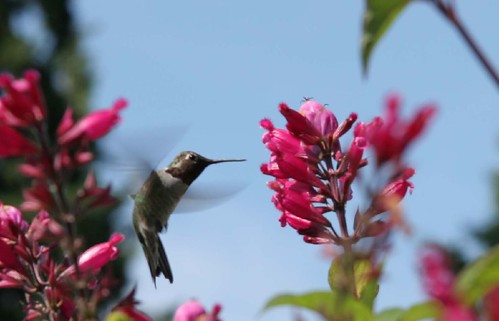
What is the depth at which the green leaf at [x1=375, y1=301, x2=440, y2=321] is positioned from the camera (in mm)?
1311

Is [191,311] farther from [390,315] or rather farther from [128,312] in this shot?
[390,315]

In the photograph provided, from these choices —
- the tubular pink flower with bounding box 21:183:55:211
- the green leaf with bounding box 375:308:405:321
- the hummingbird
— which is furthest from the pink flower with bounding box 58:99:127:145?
the hummingbird

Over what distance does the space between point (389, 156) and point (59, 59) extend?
101 ft

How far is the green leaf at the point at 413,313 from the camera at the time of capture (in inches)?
51.6

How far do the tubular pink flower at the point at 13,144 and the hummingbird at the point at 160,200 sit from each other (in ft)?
4.89

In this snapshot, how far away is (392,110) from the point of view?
142 centimetres

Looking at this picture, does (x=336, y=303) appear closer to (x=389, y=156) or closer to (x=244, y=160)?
(x=389, y=156)

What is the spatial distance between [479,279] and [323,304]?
14.9 inches

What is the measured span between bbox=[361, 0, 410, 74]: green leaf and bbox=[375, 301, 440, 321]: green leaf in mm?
422

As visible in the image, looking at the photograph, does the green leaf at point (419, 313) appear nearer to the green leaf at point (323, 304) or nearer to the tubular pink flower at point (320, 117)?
the green leaf at point (323, 304)

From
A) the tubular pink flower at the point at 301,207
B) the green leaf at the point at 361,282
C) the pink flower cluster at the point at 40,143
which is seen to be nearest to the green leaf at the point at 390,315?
the green leaf at the point at 361,282

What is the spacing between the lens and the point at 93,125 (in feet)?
5.96

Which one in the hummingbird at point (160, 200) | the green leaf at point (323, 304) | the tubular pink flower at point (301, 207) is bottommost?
the green leaf at point (323, 304)

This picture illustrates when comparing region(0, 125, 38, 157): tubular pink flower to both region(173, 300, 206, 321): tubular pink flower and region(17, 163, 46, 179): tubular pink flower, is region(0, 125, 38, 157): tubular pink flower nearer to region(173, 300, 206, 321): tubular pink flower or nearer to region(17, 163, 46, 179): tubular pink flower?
region(17, 163, 46, 179): tubular pink flower
